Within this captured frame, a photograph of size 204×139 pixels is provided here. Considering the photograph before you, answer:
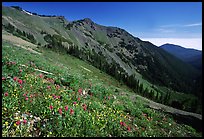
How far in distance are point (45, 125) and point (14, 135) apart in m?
1.15

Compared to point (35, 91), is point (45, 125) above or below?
below

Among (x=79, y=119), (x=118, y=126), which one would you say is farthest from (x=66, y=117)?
(x=118, y=126)

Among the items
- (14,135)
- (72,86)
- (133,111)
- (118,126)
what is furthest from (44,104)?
(133,111)

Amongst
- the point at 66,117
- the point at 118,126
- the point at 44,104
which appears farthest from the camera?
the point at 118,126

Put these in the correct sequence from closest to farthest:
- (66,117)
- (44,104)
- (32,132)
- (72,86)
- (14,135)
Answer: (14,135)
(32,132)
(66,117)
(44,104)
(72,86)

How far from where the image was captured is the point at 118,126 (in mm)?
8375

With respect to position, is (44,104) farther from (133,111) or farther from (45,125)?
(133,111)

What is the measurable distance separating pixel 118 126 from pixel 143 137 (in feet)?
4.68

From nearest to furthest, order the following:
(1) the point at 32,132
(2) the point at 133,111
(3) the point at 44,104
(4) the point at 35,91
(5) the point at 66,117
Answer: (1) the point at 32,132, (5) the point at 66,117, (3) the point at 44,104, (4) the point at 35,91, (2) the point at 133,111

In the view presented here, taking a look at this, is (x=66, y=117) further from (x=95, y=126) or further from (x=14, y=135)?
(x=14, y=135)

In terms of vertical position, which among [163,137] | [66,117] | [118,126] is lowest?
[163,137]

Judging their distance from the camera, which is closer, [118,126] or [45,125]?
[45,125]

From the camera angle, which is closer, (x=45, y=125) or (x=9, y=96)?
(x=45, y=125)

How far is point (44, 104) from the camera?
7.80 meters
